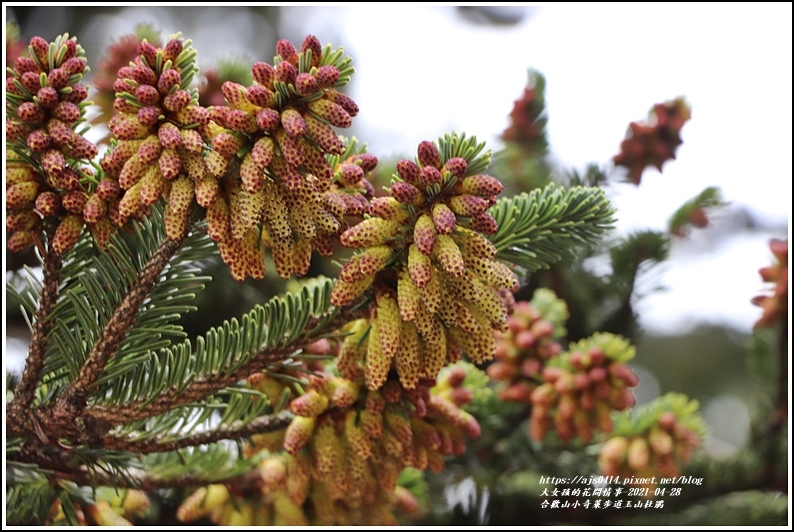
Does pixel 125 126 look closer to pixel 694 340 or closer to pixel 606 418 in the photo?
pixel 606 418

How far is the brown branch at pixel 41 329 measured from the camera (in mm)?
702

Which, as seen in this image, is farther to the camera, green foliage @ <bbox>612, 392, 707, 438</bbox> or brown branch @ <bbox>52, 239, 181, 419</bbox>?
green foliage @ <bbox>612, 392, 707, 438</bbox>

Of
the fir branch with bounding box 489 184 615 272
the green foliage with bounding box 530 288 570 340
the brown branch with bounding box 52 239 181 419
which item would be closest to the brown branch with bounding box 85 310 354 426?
the brown branch with bounding box 52 239 181 419

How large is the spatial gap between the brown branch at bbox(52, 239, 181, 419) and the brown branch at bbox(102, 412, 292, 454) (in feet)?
0.24

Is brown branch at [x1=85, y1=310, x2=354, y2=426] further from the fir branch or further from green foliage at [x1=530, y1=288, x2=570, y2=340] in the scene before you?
green foliage at [x1=530, y1=288, x2=570, y2=340]

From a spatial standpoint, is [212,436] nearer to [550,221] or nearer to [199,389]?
[199,389]

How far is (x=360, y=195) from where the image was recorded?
0.68 meters

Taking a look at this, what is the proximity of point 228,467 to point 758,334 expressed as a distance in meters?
1.16

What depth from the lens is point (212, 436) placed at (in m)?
0.81

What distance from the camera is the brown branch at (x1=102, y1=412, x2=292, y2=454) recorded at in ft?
2.54

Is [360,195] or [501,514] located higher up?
[360,195]

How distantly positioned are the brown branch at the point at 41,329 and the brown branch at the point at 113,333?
0.04m

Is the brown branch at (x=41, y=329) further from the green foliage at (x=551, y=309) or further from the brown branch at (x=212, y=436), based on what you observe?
the green foliage at (x=551, y=309)

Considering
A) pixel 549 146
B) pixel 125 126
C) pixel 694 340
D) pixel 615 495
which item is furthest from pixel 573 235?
pixel 694 340
